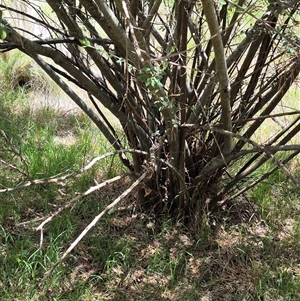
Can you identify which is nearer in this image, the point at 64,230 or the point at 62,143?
the point at 64,230

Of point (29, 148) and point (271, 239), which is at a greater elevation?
point (29, 148)

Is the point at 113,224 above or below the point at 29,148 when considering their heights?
below

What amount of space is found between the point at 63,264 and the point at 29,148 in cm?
99

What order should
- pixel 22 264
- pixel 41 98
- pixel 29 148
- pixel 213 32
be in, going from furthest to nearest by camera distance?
pixel 41 98, pixel 29 148, pixel 22 264, pixel 213 32

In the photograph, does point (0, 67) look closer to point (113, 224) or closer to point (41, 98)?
point (41, 98)

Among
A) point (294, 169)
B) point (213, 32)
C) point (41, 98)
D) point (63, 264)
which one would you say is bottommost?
point (63, 264)

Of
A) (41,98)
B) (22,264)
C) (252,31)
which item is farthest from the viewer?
(41,98)

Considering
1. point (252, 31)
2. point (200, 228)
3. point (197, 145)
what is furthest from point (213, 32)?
point (200, 228)

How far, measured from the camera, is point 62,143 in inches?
124

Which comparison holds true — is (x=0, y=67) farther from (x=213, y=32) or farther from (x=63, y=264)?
(x=213, y=32)

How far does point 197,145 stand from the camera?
2426mm

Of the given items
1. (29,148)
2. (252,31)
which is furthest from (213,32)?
(29,148)

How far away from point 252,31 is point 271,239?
1.15 metres

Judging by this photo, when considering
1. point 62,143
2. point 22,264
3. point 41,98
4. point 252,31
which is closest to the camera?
point 252,31
